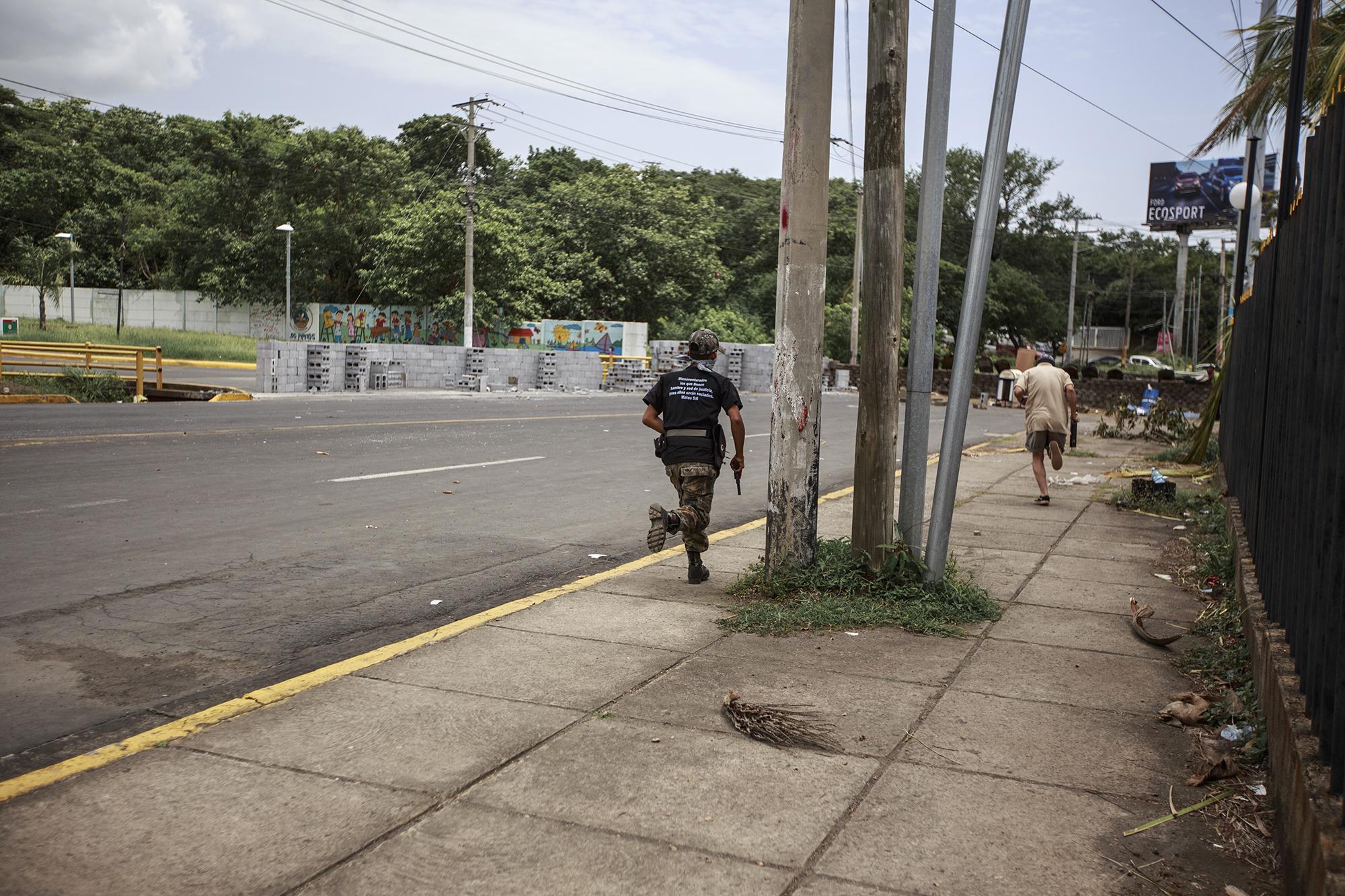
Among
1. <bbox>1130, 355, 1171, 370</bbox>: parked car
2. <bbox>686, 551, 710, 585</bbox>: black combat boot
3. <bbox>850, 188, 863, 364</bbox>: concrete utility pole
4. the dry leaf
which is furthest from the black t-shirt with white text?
<bbox>1130, 355, 1171, 370</bbox>: parked car

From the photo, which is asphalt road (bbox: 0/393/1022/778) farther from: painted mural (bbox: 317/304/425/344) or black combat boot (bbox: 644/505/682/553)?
painted mural (bbox: 317/304/425/344)

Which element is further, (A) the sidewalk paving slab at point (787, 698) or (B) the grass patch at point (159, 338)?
(B) the grass patch at point (159, 338)

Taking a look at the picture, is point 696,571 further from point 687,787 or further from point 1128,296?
point 1128,296

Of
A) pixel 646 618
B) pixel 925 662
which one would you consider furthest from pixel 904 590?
pixel 646 618

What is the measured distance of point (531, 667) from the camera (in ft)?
17.6

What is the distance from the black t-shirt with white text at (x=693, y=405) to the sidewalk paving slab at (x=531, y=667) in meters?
1.79

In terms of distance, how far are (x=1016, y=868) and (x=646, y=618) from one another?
3229 mm

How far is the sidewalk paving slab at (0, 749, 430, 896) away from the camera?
3.23 meters

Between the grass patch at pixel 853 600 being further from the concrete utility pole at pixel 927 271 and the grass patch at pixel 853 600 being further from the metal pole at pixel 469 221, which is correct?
the metal pole at pixel 469 221

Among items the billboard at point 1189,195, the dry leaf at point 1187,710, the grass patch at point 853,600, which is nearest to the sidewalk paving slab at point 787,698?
the grass patch at point 853,600

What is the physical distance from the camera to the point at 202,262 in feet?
195

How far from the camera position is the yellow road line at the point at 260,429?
45.8 ft

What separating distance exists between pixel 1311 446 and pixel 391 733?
3.63 meters

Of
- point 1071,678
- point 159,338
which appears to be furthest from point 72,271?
point 1071,678
